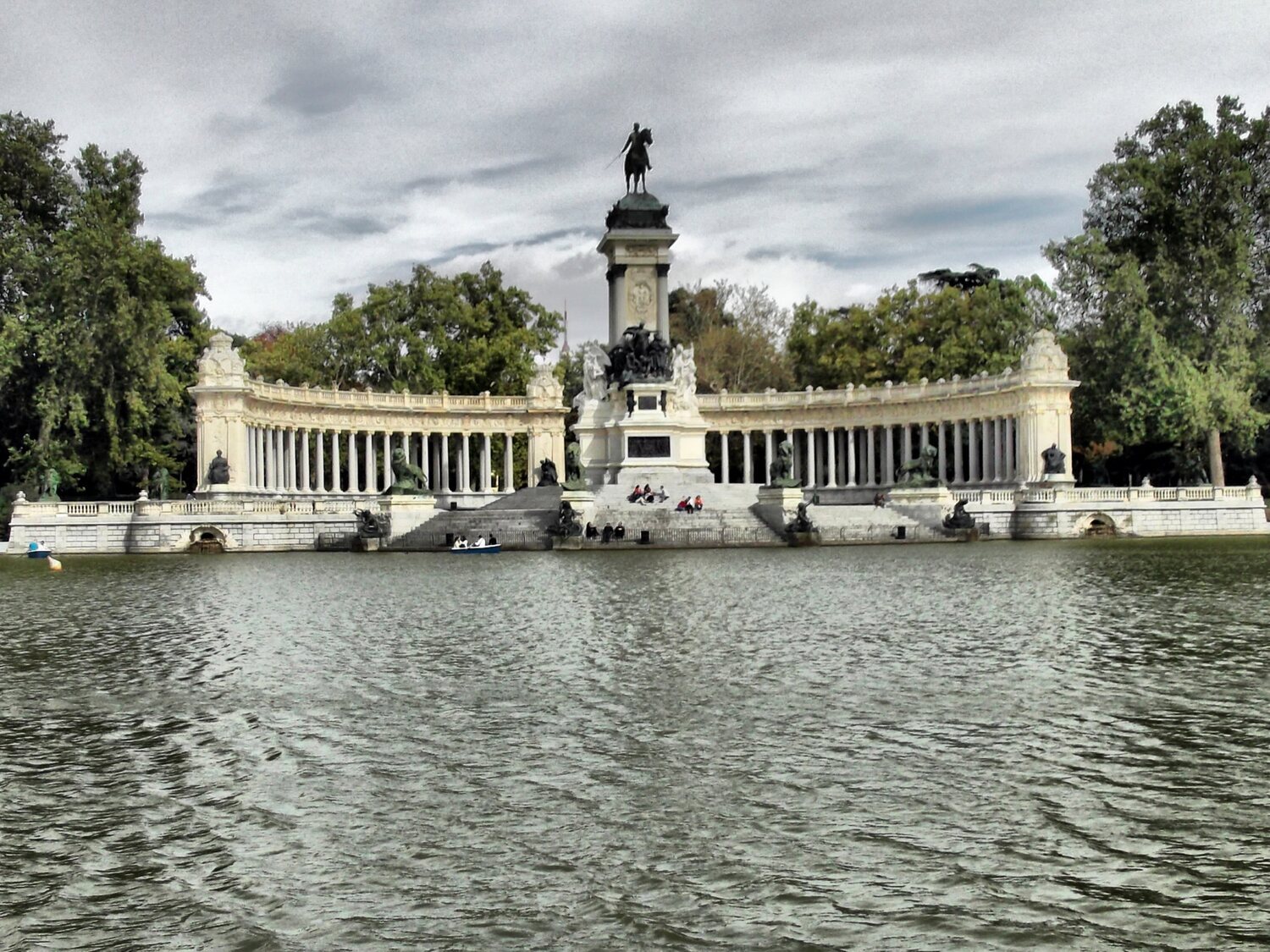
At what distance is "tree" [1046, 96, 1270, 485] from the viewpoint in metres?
64.1

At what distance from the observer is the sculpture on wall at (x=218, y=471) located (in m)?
59.3

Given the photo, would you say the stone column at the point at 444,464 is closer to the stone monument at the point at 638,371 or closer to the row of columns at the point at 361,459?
the row of columns at the point at 361,459

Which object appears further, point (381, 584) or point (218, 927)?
point (381, 584)

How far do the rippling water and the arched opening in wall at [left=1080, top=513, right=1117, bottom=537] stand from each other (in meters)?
33.1

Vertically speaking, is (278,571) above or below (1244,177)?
below

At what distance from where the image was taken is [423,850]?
361 inches

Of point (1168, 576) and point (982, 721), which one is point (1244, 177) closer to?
point (1168, 576)

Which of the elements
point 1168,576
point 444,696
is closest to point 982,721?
point 444,696

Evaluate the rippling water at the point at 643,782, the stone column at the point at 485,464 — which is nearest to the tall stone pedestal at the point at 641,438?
the stone column at the point at 485,464

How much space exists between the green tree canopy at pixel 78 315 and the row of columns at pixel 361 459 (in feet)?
17.1

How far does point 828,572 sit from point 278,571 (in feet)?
49.6

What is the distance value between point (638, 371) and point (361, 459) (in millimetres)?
29373

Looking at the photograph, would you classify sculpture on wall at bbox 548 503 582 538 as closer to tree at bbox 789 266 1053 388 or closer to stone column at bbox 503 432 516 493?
stone column at bbox 503 432 516 493

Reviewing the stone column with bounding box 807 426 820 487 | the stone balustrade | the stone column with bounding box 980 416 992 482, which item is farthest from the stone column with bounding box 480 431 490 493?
the stone column with bounding box 980 416 992 482
